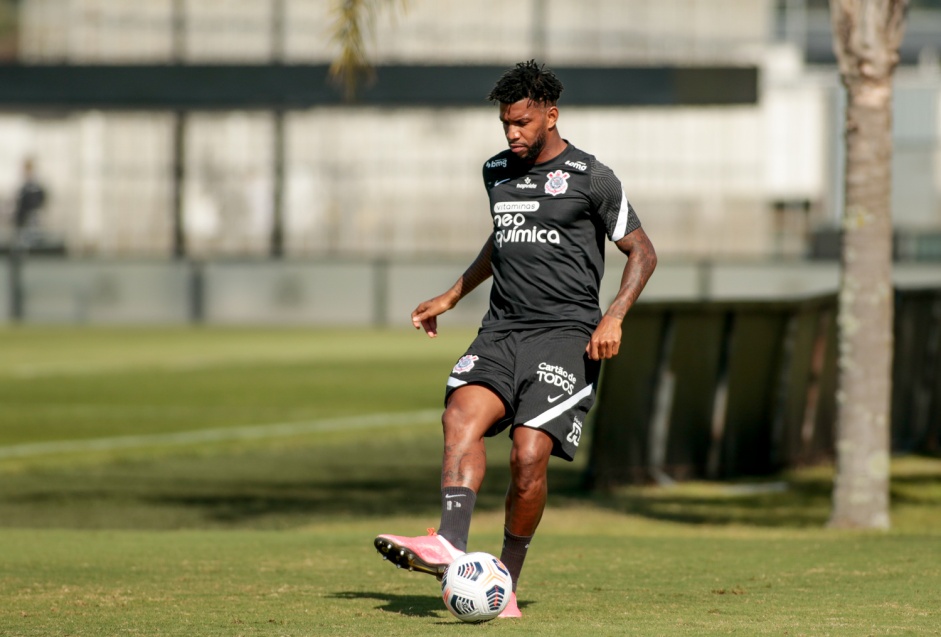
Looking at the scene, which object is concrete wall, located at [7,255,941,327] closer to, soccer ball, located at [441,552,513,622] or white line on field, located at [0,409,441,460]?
white line on field, located at [0,409,441,460]

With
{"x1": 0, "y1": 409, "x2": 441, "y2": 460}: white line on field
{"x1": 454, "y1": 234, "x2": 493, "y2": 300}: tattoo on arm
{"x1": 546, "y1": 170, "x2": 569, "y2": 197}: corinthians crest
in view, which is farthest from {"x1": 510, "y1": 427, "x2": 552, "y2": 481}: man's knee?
{"x1": 0, "y1": 409, "x2": 441, "y2": 460}: white line on field

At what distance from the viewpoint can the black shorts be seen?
640cm

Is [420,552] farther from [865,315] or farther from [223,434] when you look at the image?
[223,434]

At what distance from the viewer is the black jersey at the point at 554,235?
653cm

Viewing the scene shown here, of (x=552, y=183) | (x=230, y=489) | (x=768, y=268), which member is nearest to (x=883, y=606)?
(x=552, y=183)

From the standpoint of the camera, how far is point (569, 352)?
256 inches

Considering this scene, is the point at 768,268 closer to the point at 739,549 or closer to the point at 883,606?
the point at 739,549

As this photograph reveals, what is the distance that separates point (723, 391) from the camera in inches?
541

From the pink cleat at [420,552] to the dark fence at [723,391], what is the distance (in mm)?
6334

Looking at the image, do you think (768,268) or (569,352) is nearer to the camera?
(569,352)

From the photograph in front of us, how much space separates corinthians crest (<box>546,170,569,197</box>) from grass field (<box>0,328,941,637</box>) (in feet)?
5.19

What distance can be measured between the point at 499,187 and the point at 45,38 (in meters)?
28.7

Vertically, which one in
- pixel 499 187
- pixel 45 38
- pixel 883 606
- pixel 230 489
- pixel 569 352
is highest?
pixel 45 38

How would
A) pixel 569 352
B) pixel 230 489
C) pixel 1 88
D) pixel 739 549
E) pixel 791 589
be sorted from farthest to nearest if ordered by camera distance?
pixel 1 88 → pixel 230 489 → pixel 739 549 → pixel 791 589 → pixel 569 352
